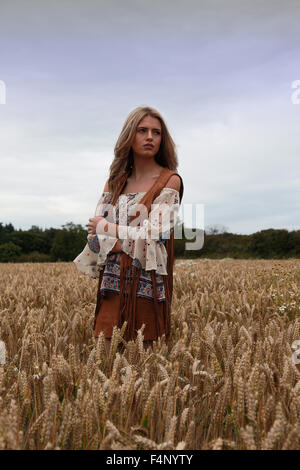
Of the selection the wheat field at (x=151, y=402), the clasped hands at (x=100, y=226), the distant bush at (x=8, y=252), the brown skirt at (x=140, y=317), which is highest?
the distant bush at (x=8, y=252)

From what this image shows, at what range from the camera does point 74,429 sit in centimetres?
109

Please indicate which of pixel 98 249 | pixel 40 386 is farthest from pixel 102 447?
pixel 98 249

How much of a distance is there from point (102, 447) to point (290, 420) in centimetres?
65

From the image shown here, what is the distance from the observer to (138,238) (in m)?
2.11

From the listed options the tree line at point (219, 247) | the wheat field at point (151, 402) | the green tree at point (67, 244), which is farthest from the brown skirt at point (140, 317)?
the green tree at point (67, 244)

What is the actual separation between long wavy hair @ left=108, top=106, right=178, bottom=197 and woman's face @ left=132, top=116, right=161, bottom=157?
0.09ft

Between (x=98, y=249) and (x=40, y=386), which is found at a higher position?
(x=98, y=249)

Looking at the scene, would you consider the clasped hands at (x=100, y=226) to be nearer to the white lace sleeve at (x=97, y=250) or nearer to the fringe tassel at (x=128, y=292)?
the white lace sleeve at (x=97, y=250)

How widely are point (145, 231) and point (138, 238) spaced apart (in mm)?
55

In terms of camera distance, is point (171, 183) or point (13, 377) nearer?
point (13, 377)

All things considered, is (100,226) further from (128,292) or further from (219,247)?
(219,247)

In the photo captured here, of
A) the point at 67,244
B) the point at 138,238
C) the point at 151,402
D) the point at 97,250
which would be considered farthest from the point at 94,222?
the point at 67,244

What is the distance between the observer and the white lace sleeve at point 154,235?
83.1 inches
